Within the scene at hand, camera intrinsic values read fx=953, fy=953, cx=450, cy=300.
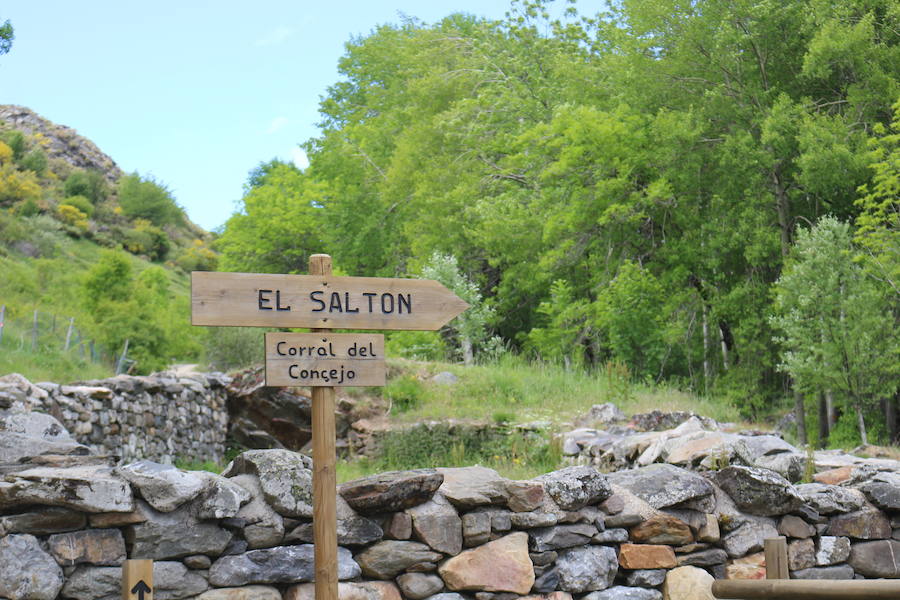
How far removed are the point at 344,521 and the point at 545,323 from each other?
2101 cm

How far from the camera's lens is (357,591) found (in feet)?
15.0

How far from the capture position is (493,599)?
4.81 meters

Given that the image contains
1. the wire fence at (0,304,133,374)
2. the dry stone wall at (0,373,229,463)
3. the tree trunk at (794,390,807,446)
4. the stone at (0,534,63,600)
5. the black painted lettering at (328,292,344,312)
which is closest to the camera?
the stone at (0,534,63,600)

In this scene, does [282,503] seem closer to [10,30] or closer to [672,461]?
[672,461]

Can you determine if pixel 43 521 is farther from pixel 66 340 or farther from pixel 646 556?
pixel 66 340

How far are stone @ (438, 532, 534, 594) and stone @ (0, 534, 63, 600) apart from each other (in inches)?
71.1

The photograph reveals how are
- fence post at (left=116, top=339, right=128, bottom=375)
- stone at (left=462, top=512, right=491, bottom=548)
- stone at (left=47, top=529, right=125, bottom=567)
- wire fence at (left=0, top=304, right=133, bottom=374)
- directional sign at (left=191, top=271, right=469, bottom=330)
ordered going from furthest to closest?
fence post at (left=116, top=339, right=128, bottom=375) → wire fence at (left=0, top=304, right=133, bottom=374) → stone at (left=462, top=512, right=491, bottom=548) → directional sign at (left=191, top=271, right=469, bottom=330) → stone at (left=47, top=529, right=125, bottom=567)

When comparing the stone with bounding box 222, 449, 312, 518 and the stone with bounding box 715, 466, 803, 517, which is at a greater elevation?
the stone with bounding box 222, 449, 312, 518

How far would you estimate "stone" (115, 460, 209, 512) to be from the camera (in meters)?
4.27

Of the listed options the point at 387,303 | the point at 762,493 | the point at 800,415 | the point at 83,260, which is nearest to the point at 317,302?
the point at 387,303

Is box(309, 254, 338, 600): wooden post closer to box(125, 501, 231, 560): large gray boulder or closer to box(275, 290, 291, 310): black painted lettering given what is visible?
box(275, 290, 291, 310): black painted lettering

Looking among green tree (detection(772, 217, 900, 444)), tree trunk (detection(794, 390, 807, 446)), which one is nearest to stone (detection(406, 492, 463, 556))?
green tree (detection(772, 217, 900, 444))

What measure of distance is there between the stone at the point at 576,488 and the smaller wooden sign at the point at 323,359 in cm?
120

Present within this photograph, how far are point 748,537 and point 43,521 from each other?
369cm
